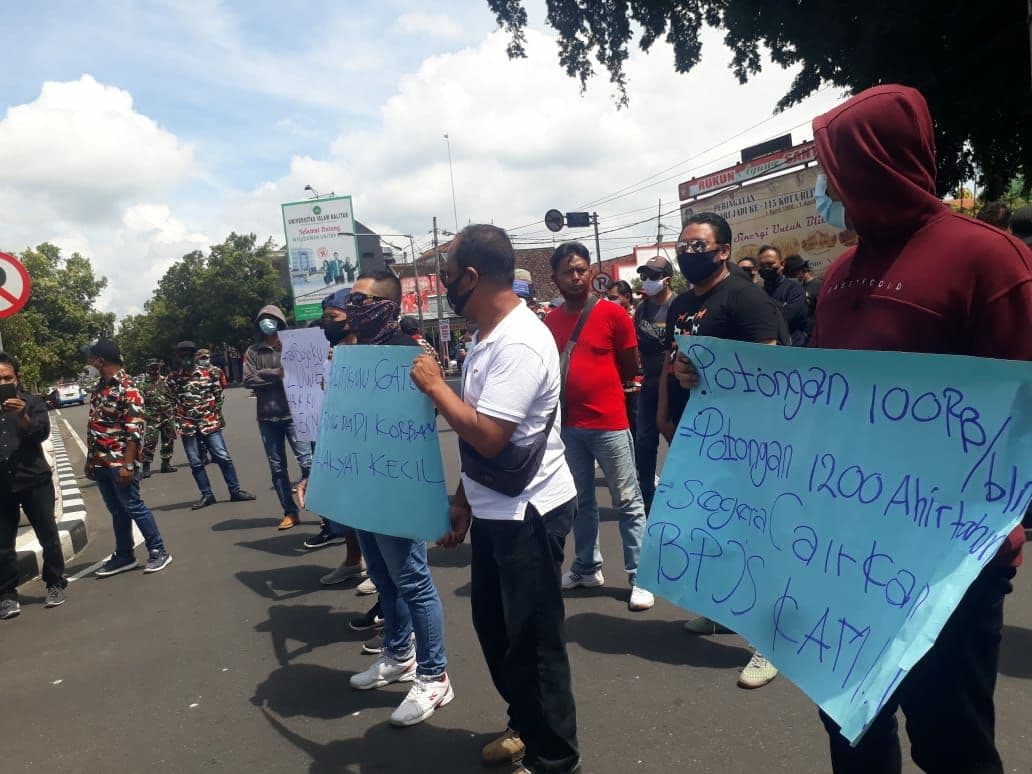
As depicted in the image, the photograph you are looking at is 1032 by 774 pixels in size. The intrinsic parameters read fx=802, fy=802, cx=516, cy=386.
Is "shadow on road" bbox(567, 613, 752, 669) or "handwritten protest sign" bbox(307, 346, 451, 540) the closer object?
"handwritten protest sign" bbox(307, 346, 451, 540)

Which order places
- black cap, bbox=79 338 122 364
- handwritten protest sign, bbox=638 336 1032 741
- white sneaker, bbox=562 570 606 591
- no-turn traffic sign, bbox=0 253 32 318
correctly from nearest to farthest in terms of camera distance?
handwritten protest sign, bbox=638 336 1032 741, white sneaker, bbox=562 570 606 591, black cap, bbox=79 338 122 364, no-turn traffic sign, bbox=0 253 32 318

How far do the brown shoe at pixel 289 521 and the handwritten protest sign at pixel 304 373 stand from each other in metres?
1.52

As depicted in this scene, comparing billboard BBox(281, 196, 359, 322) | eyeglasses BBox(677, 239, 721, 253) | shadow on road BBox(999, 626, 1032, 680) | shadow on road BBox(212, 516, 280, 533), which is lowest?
shadow on road BBox(212, 516, 280, 533)

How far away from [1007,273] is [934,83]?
31.3ft

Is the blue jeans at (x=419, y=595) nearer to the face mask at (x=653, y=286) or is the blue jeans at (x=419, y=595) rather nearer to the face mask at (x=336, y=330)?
the face mask at (x=336, y=330)

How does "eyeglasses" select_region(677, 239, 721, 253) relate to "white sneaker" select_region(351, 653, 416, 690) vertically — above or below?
above

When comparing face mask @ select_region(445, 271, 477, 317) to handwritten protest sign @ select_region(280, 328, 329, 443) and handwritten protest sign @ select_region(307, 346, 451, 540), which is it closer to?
handwritten protest sign @ select_region(307, 346, 451, 540)

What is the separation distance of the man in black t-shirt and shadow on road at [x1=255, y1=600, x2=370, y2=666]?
204 centimetres

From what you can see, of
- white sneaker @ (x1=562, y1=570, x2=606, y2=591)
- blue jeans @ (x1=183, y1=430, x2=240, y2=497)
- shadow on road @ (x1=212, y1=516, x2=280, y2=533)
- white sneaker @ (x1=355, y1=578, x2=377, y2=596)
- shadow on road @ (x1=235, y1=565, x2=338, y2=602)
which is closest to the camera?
white sneaker @ (x1=562, y1=570, x2=606, y2=591)

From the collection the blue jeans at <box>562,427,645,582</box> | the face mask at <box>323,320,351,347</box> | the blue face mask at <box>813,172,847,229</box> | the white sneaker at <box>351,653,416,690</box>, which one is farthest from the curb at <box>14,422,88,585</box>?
the blue face mask at <box>813,172,847,229</box>

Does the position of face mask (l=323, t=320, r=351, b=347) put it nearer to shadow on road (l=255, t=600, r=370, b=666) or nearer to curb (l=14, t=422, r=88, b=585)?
shadow on road (l=255, t=600, r=370, b=666)

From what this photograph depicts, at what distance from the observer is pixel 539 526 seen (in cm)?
253

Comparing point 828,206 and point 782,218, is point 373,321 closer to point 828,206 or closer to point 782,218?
point 828,206

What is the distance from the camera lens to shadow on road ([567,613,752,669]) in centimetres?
367
